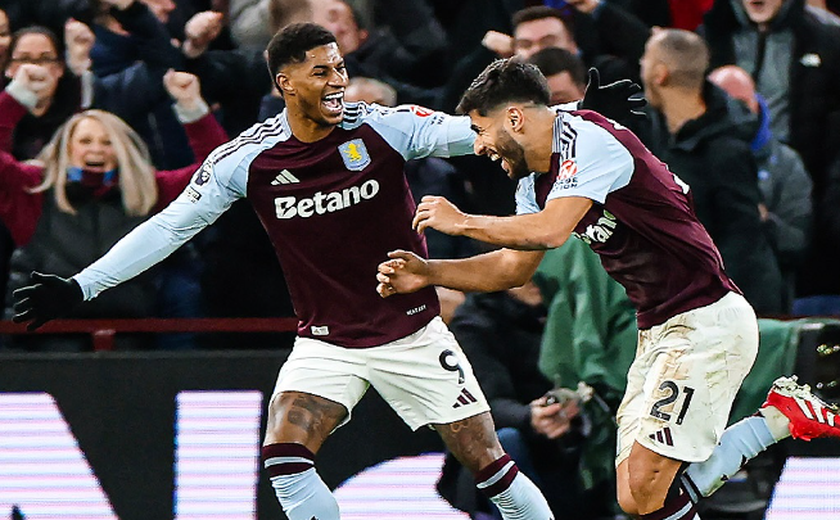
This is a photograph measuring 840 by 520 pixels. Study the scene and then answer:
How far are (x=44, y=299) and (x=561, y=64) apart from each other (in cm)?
265

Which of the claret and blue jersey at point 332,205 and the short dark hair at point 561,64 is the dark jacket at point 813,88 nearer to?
the short dark hair at point 561,64

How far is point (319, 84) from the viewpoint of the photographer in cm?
645

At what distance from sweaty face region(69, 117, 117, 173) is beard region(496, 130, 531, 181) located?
2.43 m

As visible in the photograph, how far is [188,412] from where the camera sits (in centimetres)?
759

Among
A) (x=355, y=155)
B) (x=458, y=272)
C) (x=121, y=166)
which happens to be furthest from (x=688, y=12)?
(x=458, y=272)

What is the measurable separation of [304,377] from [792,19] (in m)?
3.42

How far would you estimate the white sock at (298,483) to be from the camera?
638cm

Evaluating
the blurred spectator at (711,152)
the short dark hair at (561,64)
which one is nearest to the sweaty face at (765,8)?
the blurred spectator at (711,152)

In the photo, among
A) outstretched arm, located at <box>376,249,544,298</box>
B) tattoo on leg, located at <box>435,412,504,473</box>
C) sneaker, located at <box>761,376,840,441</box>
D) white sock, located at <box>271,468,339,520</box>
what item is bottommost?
sneaker, located at <box>761,376,840,441</box>

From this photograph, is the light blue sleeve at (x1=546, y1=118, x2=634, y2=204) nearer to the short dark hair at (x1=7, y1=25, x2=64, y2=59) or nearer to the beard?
the beard

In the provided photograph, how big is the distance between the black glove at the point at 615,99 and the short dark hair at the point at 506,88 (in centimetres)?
63

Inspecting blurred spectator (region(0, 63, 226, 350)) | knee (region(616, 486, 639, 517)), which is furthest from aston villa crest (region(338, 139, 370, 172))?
knee (region(616, 486, 639, 517))

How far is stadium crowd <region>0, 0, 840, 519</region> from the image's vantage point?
24.0ft

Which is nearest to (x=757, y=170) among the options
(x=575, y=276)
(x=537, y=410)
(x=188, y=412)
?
(x=575, y=276)
